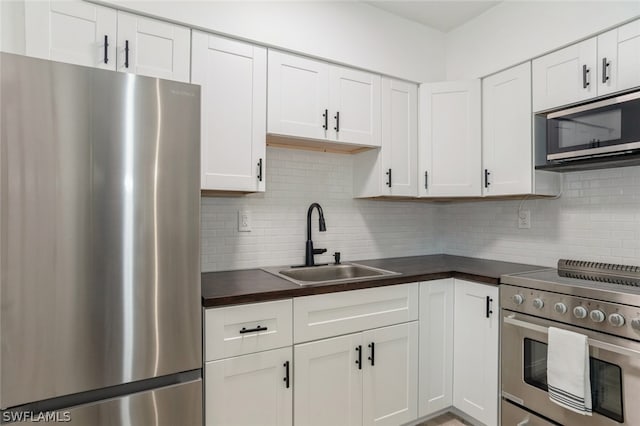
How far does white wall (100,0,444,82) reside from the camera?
1816 mm

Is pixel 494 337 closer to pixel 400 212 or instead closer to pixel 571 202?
pixel 571 202

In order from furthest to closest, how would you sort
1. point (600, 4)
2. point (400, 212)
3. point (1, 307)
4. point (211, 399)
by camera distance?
point (400, 212), point (600, 4), point (211, 399), point (1, 307)

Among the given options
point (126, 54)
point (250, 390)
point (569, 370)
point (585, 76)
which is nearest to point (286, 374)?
point (250, 390)

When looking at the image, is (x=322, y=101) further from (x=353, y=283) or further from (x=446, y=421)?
(x=446, y=421)

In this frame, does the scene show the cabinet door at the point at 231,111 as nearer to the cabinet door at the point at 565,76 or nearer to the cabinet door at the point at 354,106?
the cabinet door at the point at 354,106

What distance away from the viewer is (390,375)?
6.52ft

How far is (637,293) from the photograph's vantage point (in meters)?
1.49

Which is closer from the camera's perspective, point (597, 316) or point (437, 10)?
point (597, 316)

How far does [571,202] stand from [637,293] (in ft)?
2.86

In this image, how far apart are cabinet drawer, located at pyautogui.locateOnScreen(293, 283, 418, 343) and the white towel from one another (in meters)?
0.67

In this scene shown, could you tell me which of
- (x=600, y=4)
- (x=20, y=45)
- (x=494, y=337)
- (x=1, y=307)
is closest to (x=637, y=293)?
(x=494, y=337)

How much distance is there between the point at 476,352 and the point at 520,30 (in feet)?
6.42

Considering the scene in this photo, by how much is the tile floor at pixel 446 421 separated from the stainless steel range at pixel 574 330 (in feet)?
1.06

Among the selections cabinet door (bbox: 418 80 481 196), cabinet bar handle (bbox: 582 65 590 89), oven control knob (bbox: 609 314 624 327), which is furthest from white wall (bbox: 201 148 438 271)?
oven control knob (bbox: 609 314 624 327)
